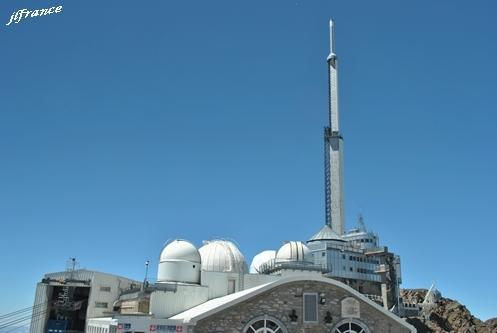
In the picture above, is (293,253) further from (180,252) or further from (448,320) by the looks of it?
(448,320)

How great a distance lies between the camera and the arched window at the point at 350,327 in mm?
28047

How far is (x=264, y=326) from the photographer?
1055 inches

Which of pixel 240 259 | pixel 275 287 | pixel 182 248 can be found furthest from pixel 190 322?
pixel 240 259

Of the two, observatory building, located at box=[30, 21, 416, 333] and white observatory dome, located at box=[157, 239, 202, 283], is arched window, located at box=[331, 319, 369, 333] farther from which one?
white observatory dome, located at box=[157, 239, 202, 283]

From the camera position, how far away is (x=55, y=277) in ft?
121

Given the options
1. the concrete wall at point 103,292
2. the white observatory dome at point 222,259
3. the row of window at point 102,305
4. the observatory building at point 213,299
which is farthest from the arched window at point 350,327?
the row of window at point 102,305

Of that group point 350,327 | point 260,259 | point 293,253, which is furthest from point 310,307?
point 260,259

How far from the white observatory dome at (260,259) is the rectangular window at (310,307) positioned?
61.1ft

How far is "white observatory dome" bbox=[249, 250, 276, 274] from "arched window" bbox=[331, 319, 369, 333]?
18699 millimetres

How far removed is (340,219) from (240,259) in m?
43.5

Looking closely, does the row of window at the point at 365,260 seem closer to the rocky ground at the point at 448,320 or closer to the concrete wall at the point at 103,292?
the rocky ground at the point at 448,320

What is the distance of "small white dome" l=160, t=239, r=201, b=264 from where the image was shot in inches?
1430

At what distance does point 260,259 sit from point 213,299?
14.4m

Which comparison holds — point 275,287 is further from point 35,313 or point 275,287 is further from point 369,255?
point 369,255
